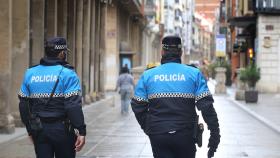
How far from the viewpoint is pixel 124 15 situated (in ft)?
172

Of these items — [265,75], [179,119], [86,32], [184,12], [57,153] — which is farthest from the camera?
[184,12]

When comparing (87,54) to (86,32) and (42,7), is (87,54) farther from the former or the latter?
(42,7)

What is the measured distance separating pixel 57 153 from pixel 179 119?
1295 millimetres

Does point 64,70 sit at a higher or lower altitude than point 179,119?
higher

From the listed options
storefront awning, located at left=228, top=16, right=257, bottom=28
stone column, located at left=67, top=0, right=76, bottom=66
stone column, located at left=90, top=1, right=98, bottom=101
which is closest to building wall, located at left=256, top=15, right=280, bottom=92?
storefront awning, located at left=228, top=16, right=257, bottom=28

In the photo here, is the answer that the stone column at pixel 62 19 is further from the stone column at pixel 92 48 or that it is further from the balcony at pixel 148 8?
the balcony at pixel 148 8

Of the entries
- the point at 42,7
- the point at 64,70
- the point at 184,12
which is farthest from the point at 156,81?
the point at 184,12

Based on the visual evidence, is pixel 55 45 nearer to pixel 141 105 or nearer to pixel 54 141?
pixel 54 141

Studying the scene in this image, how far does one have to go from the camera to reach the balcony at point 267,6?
43022 millimetres

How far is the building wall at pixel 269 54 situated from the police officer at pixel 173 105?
37.6 metres

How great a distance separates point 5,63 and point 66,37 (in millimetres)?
10571

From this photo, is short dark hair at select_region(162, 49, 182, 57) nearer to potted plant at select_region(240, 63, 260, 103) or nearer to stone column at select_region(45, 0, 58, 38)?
stone column at select_region(45, 0, 58, 38)

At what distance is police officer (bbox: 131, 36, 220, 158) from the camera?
19.2 ft

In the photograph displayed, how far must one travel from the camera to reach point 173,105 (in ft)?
19.4
